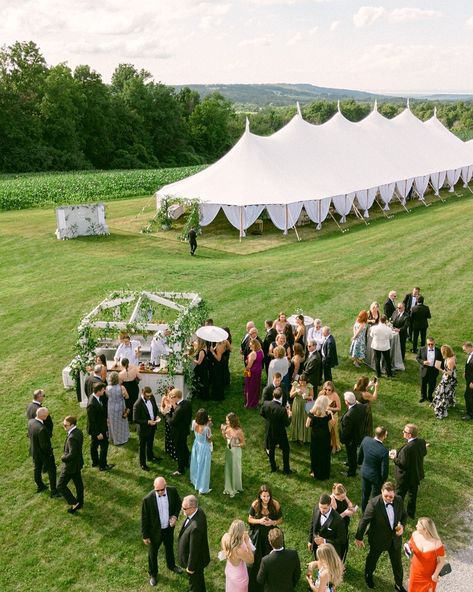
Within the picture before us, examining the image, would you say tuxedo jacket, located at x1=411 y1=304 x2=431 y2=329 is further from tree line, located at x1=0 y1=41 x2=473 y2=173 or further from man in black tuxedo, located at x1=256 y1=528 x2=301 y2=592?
tree line, located at x1=0 y1=41 x2=473 y2=173

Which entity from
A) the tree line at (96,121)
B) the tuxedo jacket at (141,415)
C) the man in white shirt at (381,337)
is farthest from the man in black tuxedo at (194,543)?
the tree line at (96,121)

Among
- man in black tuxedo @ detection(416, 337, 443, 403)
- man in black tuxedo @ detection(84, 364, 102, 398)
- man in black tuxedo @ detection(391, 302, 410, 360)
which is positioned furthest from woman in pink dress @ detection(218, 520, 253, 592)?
man in black tuxedo @ detection(391, 302, 410, 360)

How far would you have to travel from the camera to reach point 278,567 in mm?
5617

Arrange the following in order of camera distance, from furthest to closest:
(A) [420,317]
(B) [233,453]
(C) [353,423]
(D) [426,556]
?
(A) [420,317] < (C) [353,423] < (B) [233,453] < (D) [426,556]

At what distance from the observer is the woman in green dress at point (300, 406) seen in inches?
359

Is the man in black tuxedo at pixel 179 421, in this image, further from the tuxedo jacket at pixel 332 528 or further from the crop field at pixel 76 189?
the crop field at pixel 76 189

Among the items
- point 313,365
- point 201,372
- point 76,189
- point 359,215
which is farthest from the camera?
point 76,189

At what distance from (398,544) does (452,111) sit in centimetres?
12730

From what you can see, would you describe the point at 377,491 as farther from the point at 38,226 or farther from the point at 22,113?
the point at 22,113

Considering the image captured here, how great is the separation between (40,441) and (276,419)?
11.0 ft

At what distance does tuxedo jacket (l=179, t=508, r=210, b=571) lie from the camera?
20.1ft

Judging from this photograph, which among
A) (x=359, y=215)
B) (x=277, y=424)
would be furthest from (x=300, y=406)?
(x=359, y=215)

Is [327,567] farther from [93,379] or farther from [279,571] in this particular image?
[93,379]

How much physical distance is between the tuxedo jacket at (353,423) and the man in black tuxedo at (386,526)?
197 cm
